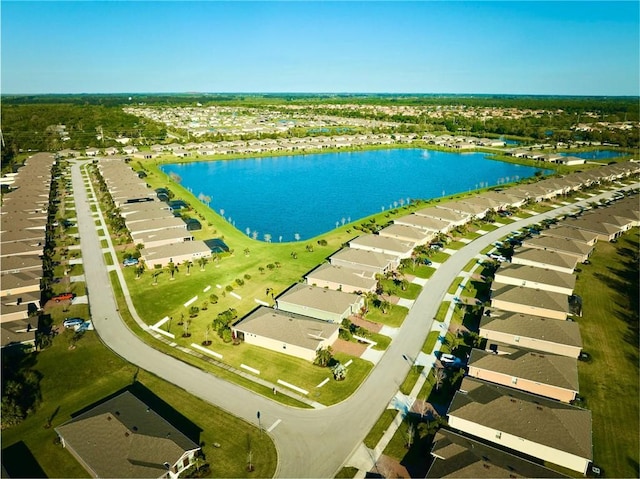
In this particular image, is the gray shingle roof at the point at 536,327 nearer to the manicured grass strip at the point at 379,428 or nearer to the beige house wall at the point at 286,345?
the manicured grass strip at the point at 379,428

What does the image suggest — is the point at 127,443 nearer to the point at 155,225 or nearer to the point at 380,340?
Answer: the point at 380,340

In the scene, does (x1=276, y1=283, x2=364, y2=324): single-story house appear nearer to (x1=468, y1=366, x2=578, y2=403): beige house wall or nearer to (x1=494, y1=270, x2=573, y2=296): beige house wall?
(x1=468, y1=366, x2=578, y2=403): beige house wall

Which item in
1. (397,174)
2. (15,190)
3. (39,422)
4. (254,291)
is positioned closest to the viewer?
(39,422)

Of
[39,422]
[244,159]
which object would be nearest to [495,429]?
[39,422]

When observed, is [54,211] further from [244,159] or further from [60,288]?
[244,159]

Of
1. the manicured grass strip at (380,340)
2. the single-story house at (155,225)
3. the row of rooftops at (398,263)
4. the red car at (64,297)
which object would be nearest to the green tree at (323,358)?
the manicured grass strip at (380,340)

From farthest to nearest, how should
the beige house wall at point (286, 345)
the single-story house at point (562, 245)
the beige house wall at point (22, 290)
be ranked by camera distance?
the single-story house at point (562, 245), the beige house wall at point (22, 290), the beige house wall at point (286, 345)

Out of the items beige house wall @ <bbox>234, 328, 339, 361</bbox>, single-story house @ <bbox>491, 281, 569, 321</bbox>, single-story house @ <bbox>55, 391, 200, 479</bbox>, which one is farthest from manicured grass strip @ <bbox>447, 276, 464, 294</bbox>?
single-story house @ <bbox>55, 391, 200, 479</bbox>
